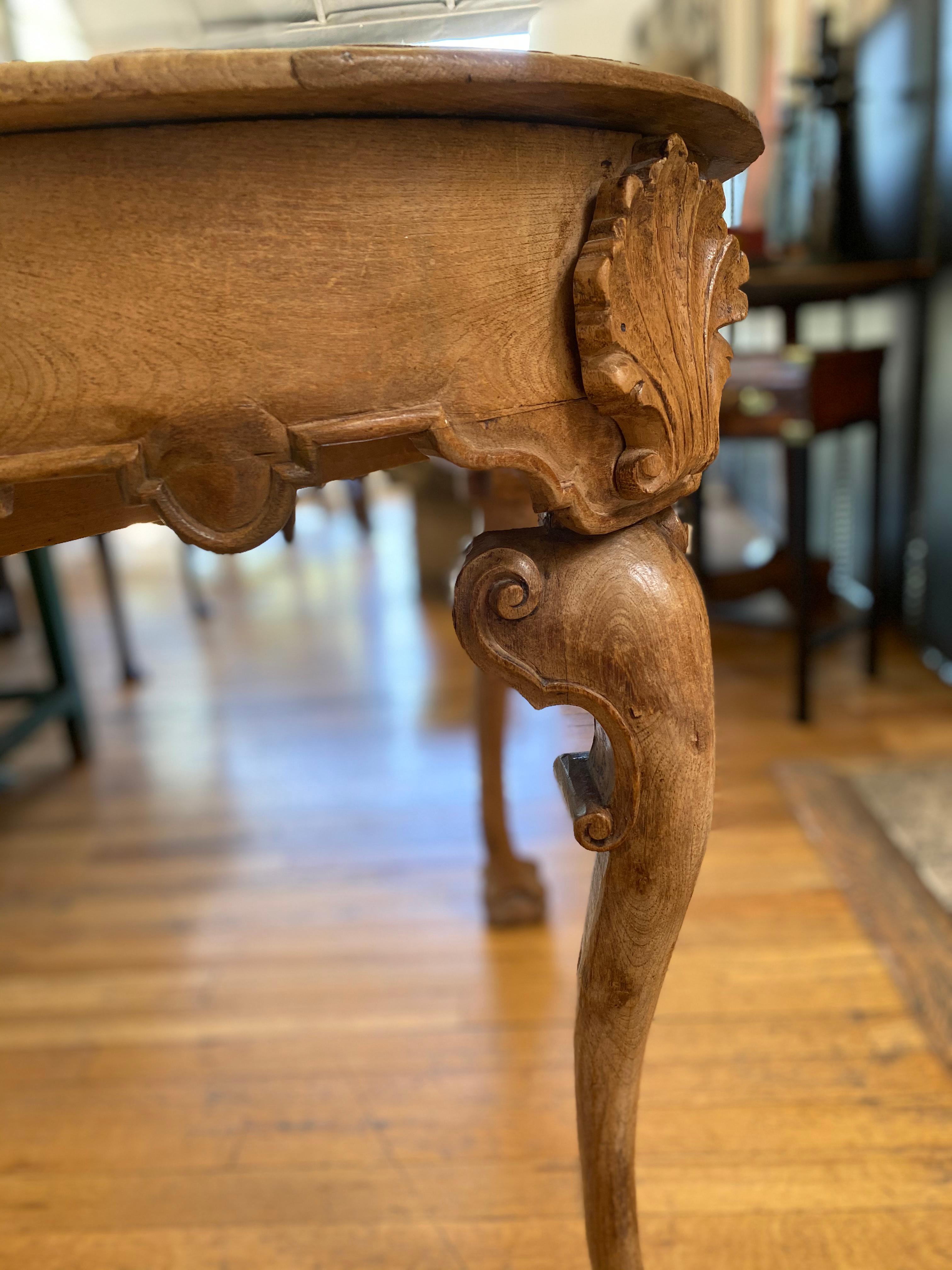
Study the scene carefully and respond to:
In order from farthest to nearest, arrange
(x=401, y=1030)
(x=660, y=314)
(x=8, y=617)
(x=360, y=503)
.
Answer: (x=360, y=503), (x=8, y=617), (x=401, y=1030), (x=660, y=314)

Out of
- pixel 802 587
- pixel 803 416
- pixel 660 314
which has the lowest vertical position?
pixel 802 587

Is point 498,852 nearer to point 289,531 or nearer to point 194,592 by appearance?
point 289,531

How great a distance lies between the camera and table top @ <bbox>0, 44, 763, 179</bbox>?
0.36 metres

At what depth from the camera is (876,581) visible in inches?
81.0

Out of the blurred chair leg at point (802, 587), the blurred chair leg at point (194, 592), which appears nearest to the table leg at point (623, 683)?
the blurred chair leg at point (802, 587)

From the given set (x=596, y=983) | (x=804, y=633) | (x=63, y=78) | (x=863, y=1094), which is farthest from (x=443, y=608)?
(x=63, y=78)

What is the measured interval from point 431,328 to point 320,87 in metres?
0.11

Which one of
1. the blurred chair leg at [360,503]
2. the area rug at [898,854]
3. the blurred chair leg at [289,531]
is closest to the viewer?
the blurred chair leg at [289,531]

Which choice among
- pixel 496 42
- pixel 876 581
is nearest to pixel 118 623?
pixel 876 581

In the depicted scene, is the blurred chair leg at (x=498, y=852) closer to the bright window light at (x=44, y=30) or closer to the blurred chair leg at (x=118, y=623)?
the bright window light at (x=44, y=30)

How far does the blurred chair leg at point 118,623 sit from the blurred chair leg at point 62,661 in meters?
0.33

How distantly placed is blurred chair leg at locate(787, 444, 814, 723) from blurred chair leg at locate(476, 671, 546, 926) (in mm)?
824

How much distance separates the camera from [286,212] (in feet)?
1.35

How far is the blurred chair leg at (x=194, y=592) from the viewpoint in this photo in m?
2.88
